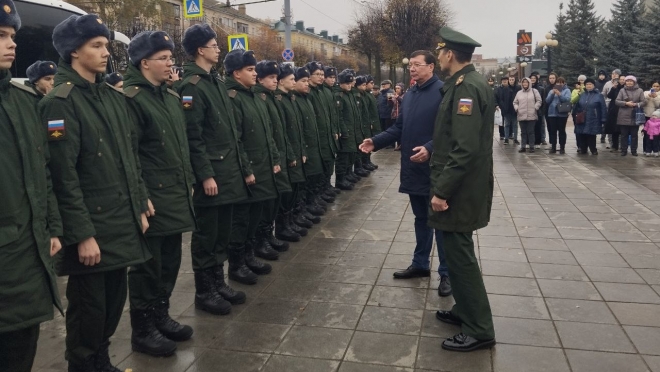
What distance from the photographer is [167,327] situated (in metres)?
3.96

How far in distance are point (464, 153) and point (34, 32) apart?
27.8 ft

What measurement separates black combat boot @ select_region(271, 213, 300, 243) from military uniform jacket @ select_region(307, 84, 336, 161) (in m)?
1.61

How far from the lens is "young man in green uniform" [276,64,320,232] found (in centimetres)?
670

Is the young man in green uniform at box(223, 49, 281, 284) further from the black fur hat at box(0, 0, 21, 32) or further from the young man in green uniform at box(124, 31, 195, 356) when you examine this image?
the black fur hat at box(0, 0, 21, 32)

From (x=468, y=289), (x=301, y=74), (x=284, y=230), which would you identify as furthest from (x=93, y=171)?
(x=301, y=74)

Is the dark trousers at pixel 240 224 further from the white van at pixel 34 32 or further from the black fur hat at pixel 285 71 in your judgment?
the white van at pixel 34 32

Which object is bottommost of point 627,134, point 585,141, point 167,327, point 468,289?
point 167,327

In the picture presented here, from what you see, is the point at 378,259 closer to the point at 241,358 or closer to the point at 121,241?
the point at 241,358

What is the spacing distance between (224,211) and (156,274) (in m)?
1.08

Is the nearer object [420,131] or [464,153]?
[464,153]

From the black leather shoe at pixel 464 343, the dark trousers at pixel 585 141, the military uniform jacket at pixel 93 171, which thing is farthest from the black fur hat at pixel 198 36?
the dark trousers at pixel 585 141

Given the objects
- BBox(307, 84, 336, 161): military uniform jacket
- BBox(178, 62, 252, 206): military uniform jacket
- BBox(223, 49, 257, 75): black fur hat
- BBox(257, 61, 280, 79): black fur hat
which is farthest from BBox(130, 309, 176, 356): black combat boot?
BBox(307, 84, 336, 161): military uniform jacket

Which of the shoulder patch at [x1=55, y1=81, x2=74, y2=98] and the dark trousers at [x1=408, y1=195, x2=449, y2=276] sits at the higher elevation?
the shoulder patch at [x1=55, y1=81, x2=74, y2=98]

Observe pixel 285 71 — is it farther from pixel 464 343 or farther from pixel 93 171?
pixel 464 343
